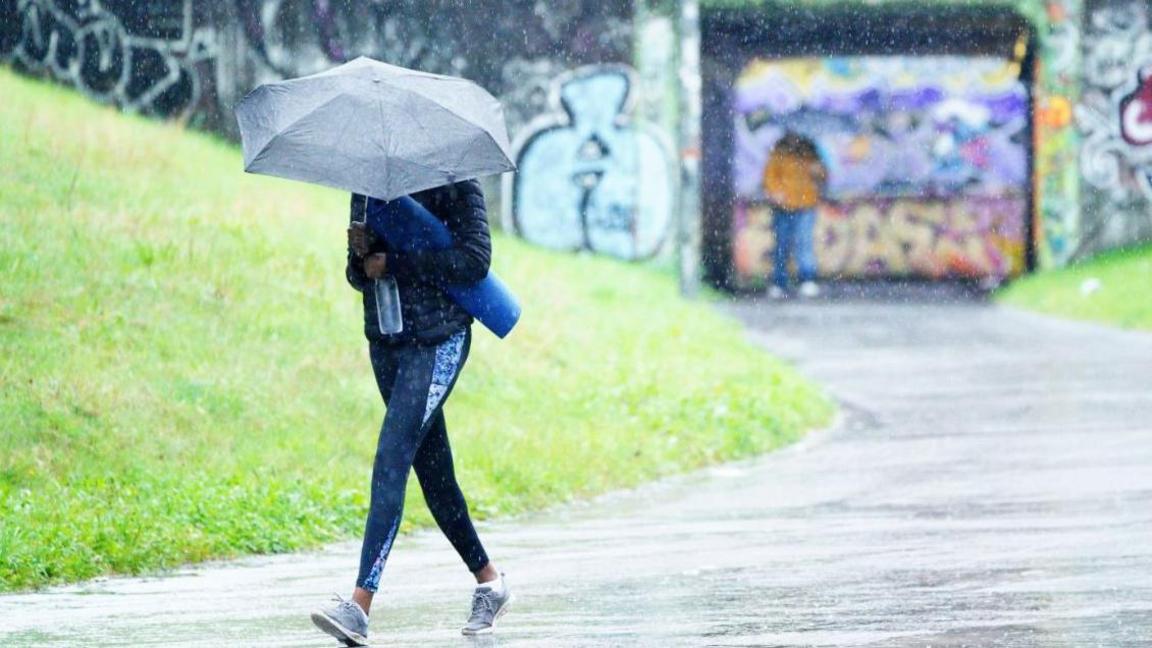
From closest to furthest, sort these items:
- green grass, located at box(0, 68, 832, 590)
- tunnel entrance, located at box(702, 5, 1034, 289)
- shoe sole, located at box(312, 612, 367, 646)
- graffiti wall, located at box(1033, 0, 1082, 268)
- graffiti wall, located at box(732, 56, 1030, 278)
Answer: shoe sole, located at box(312, 612, 367, 646), green grass, located at box(0, 68, 832, 590), graffiti wall, located at box(1033, 0, 1082, 268), tunnel entrance, located at box(702, 5, 1034, 289), graffiti wall, located at box(732, 56, 1030, 278)

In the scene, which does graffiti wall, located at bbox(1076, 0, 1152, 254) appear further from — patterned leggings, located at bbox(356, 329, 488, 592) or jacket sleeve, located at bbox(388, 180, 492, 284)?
patterned leggings, located at bbox(356, 329, 488, 592)

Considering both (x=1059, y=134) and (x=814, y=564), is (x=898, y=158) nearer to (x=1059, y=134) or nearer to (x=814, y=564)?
(x=1059, y=134)

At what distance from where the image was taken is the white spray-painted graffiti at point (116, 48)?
25.4 meters

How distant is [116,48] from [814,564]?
61.9 ft

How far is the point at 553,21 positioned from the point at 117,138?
1034 cm

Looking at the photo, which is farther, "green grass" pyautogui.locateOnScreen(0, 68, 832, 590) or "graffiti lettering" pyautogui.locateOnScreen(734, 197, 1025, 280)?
"graffiti lettering" pyautogui.locateOnScreen(734, 197, 1025, 280)

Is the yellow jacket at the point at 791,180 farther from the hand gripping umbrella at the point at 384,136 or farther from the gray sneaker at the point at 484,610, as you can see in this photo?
the gray sneaker at the point at 484,610

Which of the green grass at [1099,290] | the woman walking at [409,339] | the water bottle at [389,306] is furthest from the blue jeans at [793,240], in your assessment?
the water bottle at [389,306]

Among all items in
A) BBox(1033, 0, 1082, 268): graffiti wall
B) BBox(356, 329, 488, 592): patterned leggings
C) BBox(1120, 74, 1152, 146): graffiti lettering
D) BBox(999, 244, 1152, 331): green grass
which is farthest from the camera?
BBox(1033, 0, 1082, 268): graffiti wall

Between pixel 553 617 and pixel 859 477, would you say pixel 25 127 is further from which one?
pixel 553 617

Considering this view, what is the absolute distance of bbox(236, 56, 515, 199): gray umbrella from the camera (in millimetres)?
6855

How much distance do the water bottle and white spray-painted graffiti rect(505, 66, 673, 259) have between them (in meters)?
22.1

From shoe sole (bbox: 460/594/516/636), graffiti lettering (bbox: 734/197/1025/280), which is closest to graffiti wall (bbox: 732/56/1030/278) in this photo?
graffiti lettering (bbox: 734/197/1025/280)

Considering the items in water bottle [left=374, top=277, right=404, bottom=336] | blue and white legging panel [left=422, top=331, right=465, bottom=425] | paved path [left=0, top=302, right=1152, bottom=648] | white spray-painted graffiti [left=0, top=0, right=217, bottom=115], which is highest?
white spray-painted graffiti [left=0, top=0, right=217, bottom=115]
